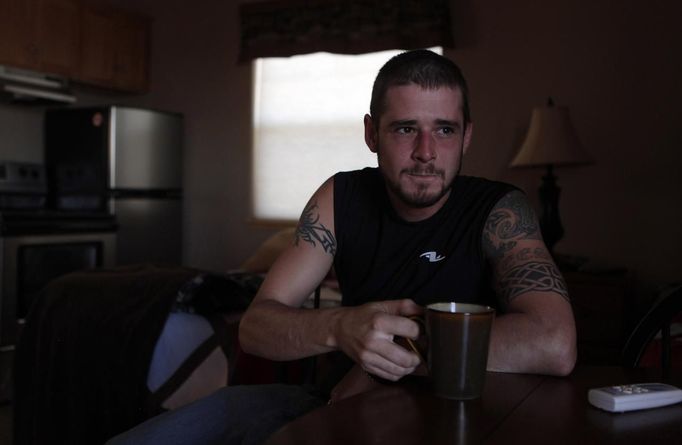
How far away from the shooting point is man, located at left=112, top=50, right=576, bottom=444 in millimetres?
1045

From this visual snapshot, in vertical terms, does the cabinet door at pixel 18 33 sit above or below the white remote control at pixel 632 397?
above

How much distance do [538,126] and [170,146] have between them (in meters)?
2.55

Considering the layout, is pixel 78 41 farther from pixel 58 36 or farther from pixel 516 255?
pixel 516 255

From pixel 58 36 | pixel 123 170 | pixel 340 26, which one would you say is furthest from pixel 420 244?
pixel 58 36

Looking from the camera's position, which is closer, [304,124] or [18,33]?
[18,33]

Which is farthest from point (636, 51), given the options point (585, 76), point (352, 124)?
point (352, 124)

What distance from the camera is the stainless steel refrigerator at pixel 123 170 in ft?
14.7

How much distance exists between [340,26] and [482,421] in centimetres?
382

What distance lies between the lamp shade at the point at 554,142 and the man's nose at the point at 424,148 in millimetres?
2237

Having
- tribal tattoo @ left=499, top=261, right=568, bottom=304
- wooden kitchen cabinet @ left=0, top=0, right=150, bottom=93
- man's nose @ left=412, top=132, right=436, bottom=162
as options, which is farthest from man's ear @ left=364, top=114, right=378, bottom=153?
wooden kitchen cabinet @ left=0, top=0, right=150, bottom=93

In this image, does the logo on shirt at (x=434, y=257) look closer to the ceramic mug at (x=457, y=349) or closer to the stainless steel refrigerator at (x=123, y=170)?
the ceramic mug at (x=457, y=349)

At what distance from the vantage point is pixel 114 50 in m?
4.90

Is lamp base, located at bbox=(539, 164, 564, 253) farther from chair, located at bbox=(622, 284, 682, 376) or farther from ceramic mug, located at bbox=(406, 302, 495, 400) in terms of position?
ceramic mug, located at bbox=(406, 302, 495, 400)

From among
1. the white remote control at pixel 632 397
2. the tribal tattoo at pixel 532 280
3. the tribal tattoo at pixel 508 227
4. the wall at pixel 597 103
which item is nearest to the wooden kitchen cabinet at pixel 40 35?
the wall at pixel 597 103
